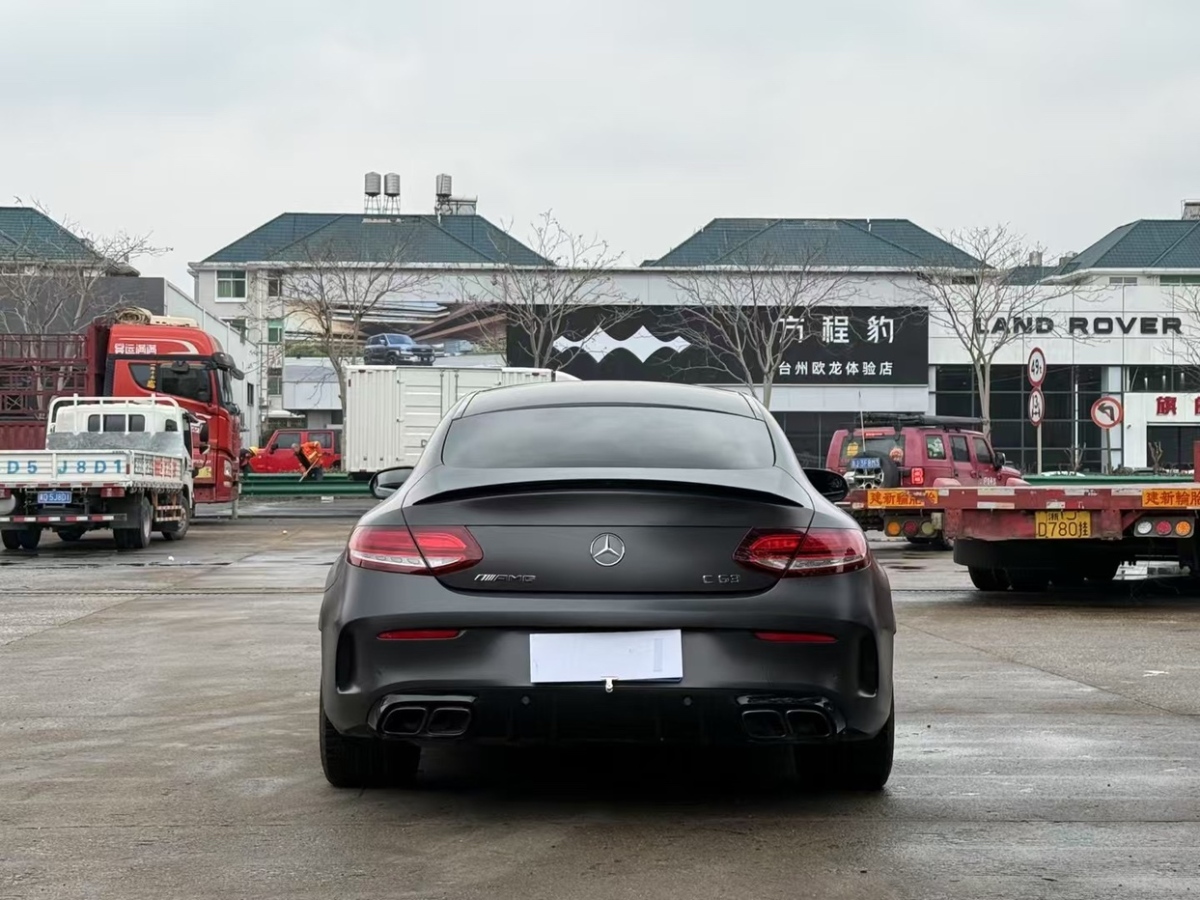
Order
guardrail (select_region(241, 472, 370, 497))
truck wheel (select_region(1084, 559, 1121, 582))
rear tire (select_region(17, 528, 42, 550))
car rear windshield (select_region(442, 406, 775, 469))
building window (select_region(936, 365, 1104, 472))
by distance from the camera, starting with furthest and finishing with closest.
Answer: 1. building window (select_region(936, 365, 1104, 472))
2. guardrail (select_region(241, 472, 370, 497))
3. rear tire (select_region(17, 528, 42, 550))
4. truck wheel (select_region(1084, 559, 1121, 582))
5. car rear windshield (select_region(442, 406, 775, 469))

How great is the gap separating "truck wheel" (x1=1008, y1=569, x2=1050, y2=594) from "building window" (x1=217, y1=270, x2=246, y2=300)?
55814 mm

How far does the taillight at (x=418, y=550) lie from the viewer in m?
4.81

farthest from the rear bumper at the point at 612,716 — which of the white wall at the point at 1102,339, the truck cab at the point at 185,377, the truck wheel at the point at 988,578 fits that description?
the white wall at the point at 1102,339

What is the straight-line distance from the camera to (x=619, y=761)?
6086mm

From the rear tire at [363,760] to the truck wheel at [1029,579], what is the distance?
926 cm

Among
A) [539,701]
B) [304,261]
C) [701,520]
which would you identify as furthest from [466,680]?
[304,261]

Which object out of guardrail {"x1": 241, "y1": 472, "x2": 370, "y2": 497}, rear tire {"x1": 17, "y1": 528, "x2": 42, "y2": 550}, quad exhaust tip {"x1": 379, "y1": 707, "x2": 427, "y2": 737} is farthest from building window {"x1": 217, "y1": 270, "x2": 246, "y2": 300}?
quad exhaust tip {"x1": 379, "y1": 707, "x2": 427, "y2": 737}

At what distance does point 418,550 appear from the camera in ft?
15.9

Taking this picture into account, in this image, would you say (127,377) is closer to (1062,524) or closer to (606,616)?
(1062,524)

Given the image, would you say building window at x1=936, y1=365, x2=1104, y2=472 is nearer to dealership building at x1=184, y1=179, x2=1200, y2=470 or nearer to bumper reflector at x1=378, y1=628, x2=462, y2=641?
dealership building at x1=184, y1=179, x2=1200, y2=470

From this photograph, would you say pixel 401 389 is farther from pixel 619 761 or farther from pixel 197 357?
pixel 619 761

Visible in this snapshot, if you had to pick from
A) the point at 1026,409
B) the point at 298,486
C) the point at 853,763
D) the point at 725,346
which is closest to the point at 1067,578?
the point at 853,763

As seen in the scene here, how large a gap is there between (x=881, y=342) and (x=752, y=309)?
4923 mm

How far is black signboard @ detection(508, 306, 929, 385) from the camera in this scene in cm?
5459
